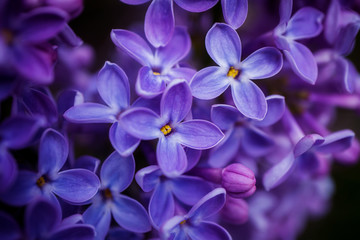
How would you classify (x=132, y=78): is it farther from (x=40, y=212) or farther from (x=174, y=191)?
(x=40, y=212)

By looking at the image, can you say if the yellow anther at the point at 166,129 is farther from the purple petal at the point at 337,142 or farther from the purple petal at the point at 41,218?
the purple petal at the point at 337,142

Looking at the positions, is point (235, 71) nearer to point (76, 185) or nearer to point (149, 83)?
point (149, 83)

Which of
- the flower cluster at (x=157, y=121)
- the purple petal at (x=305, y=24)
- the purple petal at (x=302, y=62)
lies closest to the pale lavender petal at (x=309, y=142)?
the flower cluster at (x=157, y=121)

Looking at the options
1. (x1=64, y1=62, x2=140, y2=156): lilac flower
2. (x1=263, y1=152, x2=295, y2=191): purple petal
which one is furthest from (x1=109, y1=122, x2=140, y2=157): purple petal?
(x1=263, y1=152, x2=295, y2=191): purple petal

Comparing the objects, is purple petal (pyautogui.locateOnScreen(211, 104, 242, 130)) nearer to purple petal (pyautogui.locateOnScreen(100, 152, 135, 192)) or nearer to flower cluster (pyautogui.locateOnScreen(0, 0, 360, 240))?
flower cluster (pyautogui.locateOnScreen(0, 0, 360, 240))

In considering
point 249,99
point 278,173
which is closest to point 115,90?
point 249,99

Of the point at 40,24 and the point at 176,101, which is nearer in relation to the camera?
the point at 40,24

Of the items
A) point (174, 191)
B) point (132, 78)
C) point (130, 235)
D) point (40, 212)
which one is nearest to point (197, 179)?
point (174, 191)
